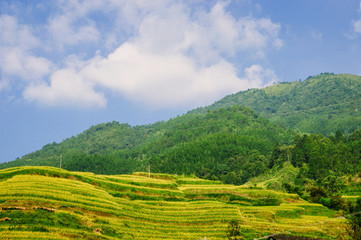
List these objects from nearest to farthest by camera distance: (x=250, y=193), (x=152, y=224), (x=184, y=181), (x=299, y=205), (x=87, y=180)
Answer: (x=152, y=224) → (x=87, y=180) → (x=299, y=205) → (x=250, y=193) → (x=184, y=181)

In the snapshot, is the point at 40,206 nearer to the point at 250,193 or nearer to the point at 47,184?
the point at 47,184

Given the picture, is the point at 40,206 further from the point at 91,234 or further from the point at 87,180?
the point at 87,180

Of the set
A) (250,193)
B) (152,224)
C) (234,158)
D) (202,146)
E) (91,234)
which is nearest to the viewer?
(91,234)

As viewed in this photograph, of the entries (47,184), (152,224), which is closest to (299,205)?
(152,224)

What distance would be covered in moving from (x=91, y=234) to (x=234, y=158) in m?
121

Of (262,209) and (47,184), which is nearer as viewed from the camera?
(47,184)

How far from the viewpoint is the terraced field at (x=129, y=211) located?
123 ft

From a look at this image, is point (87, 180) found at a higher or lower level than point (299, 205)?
higher

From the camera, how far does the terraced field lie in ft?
123

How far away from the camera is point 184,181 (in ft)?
293

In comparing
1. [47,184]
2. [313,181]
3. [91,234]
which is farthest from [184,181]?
[91,234]

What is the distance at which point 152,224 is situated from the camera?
46562mm

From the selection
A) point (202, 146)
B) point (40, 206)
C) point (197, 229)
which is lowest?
point (197, 229)

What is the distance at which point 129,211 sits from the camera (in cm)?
4872
